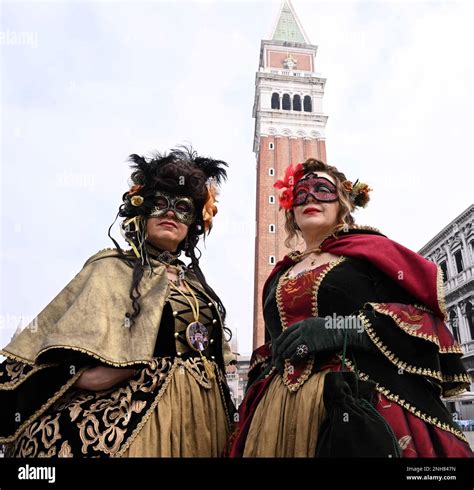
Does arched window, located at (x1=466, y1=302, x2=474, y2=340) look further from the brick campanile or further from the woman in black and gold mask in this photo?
the woman in black and gold mask

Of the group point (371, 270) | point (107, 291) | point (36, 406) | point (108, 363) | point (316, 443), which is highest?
point (371, 270)

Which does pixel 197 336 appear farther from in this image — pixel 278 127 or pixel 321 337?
pixel 278 127

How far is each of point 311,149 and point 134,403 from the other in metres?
30.7

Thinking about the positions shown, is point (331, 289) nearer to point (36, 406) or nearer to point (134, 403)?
point (134, 403)

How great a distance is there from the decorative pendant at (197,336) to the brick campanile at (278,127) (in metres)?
23.9

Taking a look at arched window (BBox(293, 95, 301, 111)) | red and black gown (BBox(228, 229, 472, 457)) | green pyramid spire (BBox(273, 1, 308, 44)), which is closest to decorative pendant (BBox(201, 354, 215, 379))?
red and black gown (BBox(228, 229, 472, 457))

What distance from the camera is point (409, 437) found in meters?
2.05

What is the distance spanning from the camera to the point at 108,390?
2422 mm

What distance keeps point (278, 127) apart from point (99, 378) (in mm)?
31662

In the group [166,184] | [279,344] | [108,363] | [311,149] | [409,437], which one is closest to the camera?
[409,437]

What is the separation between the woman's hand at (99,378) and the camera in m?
2.35

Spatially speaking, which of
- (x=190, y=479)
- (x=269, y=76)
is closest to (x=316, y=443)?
(x=190, y=479)

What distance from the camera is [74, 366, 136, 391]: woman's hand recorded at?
235 cm

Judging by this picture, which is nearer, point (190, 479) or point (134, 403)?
point (190, 479)
